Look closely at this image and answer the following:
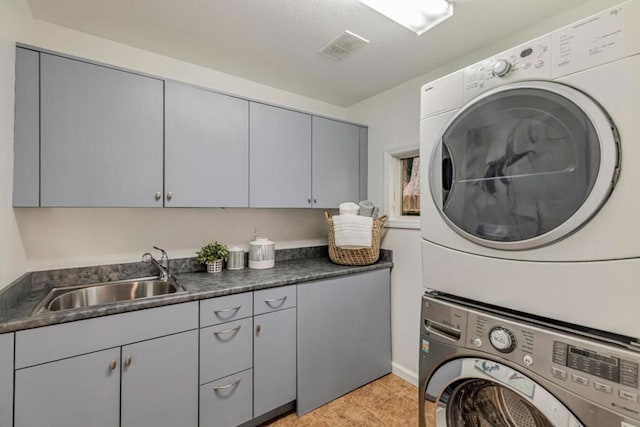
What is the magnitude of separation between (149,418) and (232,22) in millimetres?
2106

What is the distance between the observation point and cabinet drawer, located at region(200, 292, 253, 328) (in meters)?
1.58

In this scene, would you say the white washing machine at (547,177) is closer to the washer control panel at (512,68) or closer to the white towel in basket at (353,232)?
the washer control panel at (512,68)

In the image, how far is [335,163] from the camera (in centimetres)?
249

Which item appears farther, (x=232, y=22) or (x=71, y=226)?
(x=71, y=226)

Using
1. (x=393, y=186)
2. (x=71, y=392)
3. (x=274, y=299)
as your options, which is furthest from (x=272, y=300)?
(x=393, y=186)

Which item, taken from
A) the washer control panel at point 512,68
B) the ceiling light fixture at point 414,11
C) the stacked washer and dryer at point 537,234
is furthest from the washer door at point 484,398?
the ceiling light fixture at point 414,11

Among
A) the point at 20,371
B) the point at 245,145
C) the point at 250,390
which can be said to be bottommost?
the point at 250,390

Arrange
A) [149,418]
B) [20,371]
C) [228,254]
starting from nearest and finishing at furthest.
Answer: [20,371]
[149,418]
[228,254]

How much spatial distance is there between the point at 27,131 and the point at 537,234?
7.18 feet

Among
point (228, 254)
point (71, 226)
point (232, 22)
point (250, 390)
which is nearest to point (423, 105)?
point (232, 22)

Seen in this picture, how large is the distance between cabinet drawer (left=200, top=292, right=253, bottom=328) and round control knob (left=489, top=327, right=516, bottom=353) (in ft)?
4.04

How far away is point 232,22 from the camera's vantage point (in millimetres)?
1650

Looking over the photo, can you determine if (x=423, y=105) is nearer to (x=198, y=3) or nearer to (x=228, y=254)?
(x=198, y=3)

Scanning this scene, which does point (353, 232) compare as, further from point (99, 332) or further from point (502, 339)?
point (99, 332)
